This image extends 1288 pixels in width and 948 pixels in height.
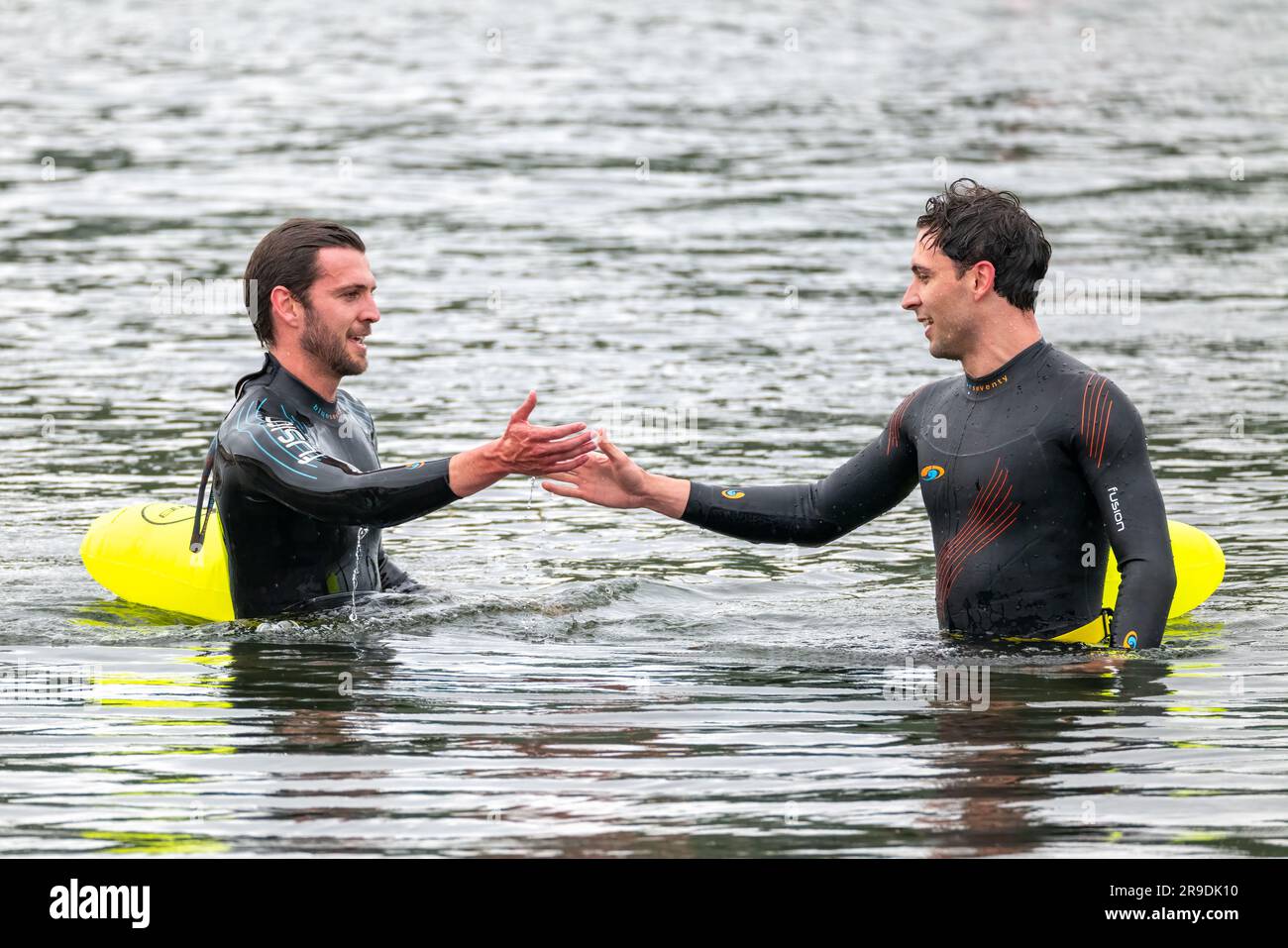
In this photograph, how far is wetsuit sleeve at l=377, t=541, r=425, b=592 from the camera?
373 inches

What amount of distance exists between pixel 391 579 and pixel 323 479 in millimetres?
1623

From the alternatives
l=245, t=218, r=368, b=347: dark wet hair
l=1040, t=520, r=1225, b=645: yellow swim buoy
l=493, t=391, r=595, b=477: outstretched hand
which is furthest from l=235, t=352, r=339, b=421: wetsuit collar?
l=1040, t=520, r=1225, b=645: yellow swim buoy

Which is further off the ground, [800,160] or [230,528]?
[800,160]

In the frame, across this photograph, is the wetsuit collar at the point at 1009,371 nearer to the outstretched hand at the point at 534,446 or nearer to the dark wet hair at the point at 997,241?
the dark wet hair at the point at 997,241

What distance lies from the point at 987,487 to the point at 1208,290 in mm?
12917

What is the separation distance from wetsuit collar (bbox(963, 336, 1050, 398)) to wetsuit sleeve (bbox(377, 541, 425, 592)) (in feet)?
10.0

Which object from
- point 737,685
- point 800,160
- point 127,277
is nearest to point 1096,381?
point 737,685

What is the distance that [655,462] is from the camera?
1389cm

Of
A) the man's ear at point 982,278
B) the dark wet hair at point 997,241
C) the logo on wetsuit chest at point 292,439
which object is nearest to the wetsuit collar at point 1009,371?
the dark wet hair at point 997,241

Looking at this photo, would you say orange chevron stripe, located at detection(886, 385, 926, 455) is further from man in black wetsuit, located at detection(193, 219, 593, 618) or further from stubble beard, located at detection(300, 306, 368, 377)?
stubble beard, located at detection(300, 306, 368, 377)

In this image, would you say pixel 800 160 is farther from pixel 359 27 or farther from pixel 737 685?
pixel 737 685

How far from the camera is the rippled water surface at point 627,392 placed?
20.8ft

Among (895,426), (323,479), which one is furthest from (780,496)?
(323,479)

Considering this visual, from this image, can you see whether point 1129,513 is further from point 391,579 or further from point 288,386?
point 391,579
